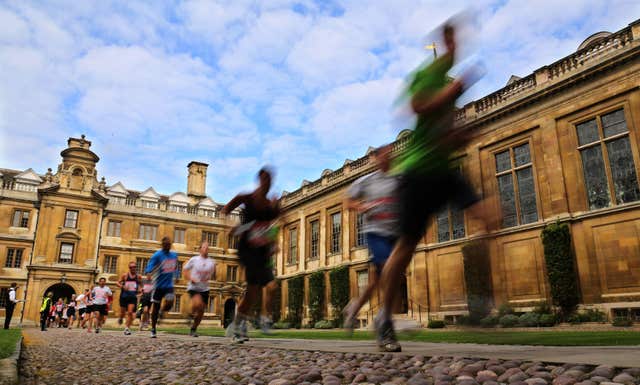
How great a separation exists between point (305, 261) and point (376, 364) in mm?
30477

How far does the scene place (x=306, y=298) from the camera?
3222 cm

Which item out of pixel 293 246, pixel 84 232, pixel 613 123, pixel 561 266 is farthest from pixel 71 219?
pixel 613 123

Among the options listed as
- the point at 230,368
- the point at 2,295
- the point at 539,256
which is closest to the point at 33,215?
the point at 2,295

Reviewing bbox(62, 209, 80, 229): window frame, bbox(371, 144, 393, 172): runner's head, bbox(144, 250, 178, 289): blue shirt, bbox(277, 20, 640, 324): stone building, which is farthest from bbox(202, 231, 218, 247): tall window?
bbox(371, 144, 393, 172): runner's head

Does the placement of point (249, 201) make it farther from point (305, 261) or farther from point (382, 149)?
point (305, 261)

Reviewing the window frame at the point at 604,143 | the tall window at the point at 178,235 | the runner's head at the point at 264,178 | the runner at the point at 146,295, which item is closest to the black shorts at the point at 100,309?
the runner at the point at 146,295

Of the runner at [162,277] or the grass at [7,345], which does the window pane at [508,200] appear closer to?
the runner at [162,277]

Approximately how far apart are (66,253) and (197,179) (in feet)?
56.2

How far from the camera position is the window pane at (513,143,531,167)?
1927cm

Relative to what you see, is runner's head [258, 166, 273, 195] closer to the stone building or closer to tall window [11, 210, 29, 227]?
the stone building

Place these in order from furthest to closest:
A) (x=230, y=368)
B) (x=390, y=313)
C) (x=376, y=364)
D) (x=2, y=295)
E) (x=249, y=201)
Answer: (x=2, y=295), (x=249, y=201), (x=390, y=313), (x=230, y=368), (x=376, y=364)

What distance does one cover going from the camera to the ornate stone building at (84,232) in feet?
123

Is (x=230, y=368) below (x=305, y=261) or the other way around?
below

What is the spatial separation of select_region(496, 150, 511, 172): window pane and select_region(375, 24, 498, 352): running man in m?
17.9
